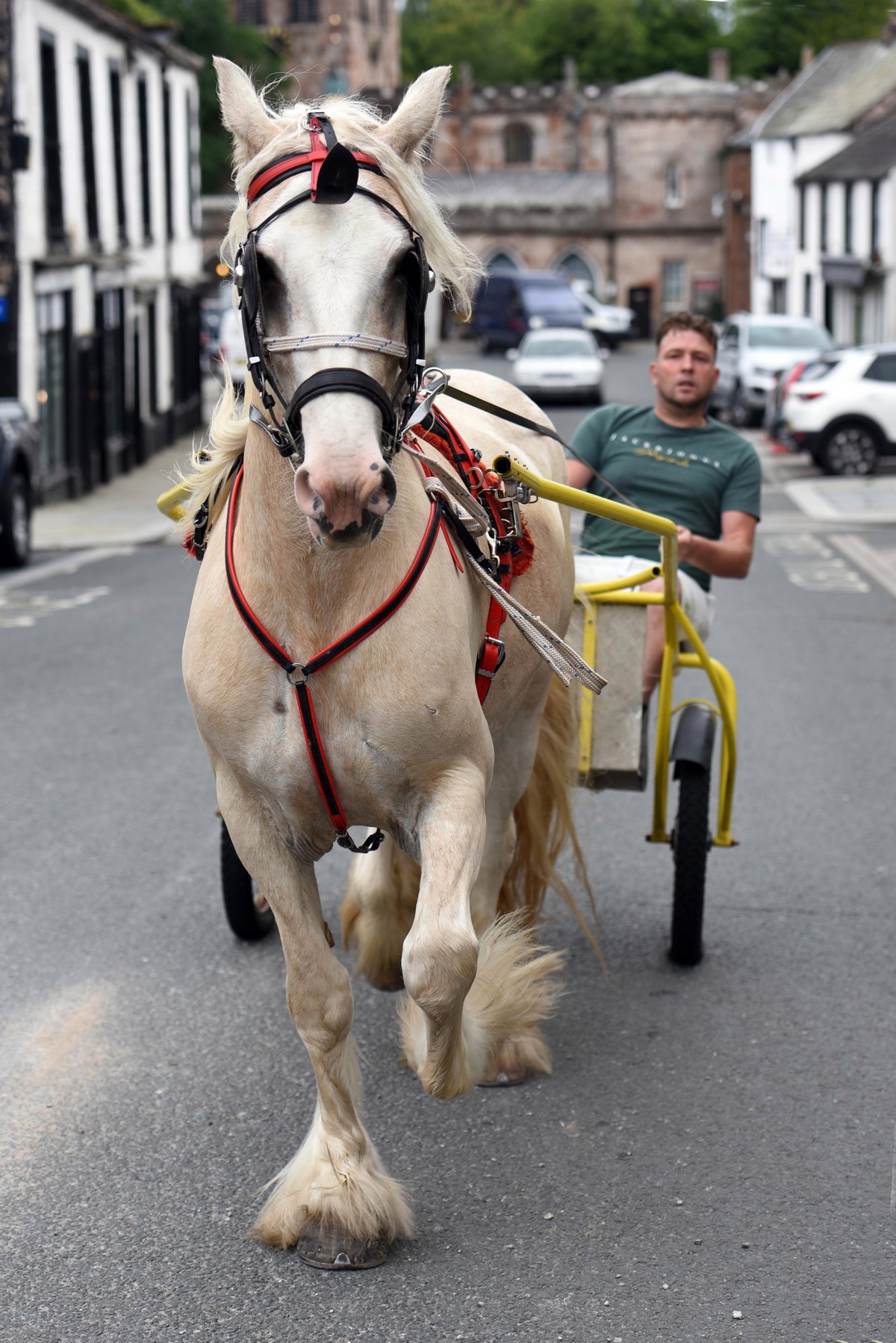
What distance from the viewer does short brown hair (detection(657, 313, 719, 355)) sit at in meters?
5.86

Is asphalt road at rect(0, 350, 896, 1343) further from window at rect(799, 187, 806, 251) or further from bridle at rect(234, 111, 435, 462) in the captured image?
window at rect(799, 187, 806, 251)

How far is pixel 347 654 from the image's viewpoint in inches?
126

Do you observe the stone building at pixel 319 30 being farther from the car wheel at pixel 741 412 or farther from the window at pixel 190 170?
the car wheel at pixel 741 412

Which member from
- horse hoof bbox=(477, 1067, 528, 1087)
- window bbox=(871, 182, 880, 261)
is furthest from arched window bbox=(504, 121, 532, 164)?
horse hoof bbox=(477, 1067, 528, 1087)

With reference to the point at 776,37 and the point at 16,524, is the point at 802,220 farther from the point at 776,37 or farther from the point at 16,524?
the point at 776,37

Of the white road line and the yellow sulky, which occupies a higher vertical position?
the yellow sulky

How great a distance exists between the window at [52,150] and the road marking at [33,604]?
1027cm

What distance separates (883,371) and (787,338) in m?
9.13

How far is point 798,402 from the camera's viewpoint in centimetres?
2412

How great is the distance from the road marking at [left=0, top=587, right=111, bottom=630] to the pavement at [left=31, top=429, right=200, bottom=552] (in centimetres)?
244

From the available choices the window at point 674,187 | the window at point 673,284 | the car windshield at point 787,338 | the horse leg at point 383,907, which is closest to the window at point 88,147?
the car windshield at point 787,338

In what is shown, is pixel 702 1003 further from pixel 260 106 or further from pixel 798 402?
pixel 798 402

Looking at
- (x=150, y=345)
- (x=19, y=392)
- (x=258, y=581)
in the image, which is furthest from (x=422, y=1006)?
(x=150, y=345)

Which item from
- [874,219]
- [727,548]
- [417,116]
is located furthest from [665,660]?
[874,219]
